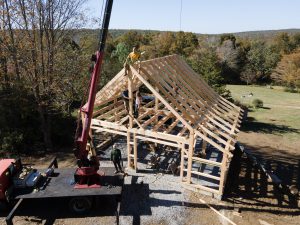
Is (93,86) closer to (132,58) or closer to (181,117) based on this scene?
(132,58)

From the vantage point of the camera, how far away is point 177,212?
1068 cm

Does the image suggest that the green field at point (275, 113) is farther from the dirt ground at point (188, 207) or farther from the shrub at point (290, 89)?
the dirt ground at point (188, 207)

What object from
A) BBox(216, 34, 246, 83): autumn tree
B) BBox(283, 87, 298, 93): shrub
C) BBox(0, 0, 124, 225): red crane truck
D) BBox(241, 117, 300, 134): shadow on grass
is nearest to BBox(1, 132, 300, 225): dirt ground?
BBox(0, 0, 124, 225): red crane truck

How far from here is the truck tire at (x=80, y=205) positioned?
34.0 feet

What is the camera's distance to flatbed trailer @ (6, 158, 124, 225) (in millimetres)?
9797

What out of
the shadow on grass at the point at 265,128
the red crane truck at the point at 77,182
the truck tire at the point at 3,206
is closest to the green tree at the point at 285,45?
the shadow on grass at the point at 265,128

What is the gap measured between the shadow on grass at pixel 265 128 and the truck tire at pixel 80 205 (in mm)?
15434

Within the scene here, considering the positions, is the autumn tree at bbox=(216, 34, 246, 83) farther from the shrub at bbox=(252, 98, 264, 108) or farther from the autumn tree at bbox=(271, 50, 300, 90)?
the shrub at bbox=(252, 98, 264, 108)

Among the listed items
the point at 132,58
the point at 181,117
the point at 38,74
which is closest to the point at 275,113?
the point at 181,117

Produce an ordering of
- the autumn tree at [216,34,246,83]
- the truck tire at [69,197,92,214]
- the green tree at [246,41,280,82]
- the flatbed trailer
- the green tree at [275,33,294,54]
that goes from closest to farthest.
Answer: the flatbed trailer, the truck tire at [69,197,92,214], the autumn tree at [216,34,246,83], the green tree at [246,41,280,82], the green tree at [275,33,294,54]

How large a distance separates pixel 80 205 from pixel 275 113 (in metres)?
24.8

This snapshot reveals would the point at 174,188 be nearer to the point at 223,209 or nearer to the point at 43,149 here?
the point at 223,209

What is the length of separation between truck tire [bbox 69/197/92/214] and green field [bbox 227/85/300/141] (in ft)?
51.8

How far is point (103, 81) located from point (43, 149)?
1080 cm
